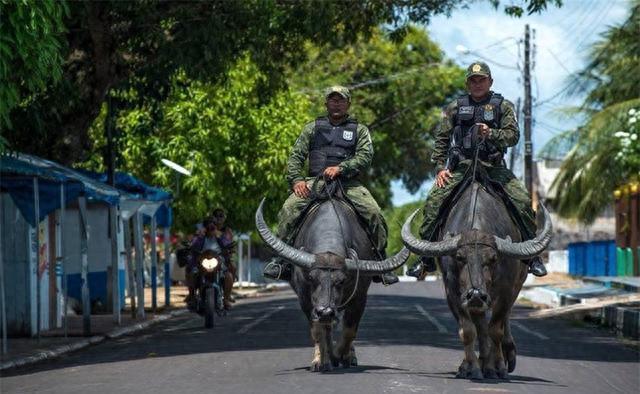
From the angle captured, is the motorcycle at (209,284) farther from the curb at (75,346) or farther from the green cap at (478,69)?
the green cap at (478,69)

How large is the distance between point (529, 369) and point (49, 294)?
12.0 metres

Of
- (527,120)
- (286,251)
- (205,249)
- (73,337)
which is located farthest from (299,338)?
(527,120)

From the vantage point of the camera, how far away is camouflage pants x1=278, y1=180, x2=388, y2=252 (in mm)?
15805

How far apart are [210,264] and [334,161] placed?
400 inches

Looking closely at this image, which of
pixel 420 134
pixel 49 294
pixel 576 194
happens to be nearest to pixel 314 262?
pixel 49 294

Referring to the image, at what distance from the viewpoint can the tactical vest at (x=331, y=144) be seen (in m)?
15.9

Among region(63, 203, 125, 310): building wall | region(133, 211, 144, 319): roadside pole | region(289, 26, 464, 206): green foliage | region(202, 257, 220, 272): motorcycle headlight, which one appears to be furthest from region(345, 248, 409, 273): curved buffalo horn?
region(289, 26, 464, 206): green foliage

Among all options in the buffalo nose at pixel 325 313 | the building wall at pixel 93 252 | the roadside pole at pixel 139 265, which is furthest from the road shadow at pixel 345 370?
the building wall at pixel 93 252

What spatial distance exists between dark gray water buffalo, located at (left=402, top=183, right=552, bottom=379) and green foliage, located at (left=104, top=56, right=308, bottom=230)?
26.2 metres

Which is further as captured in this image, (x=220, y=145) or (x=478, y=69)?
(x=220, y=145)

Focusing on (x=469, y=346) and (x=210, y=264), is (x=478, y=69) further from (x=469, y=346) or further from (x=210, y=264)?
(x=210, y=264)

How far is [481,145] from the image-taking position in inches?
603

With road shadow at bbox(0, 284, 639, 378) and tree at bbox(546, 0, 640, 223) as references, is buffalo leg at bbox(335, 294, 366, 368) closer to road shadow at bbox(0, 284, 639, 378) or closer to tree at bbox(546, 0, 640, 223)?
road shadow at bbox(0, 284, 639, 378)

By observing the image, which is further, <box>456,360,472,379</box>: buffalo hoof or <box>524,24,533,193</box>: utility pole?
<box>524,24,533,193</box>: utility pole
